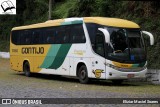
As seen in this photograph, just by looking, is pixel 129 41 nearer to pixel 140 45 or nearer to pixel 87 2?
pixel 140 45

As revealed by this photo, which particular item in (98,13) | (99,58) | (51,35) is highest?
(98,13)

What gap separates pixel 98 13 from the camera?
110 ft

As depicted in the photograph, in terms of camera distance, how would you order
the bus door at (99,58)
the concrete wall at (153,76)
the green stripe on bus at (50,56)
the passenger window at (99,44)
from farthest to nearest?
the green stripe on bus at (50,56)
the concrete wall at (153,76)
the passenger window at (99,44)
the bus door at (99,58)

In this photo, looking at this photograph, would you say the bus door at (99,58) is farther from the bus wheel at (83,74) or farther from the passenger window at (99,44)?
the bus wheel at (83,74)

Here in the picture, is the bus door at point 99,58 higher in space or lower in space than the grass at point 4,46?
higher

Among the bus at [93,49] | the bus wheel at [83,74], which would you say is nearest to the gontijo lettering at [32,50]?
the bus at [93,49]

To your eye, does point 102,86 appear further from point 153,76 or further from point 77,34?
point 77,34

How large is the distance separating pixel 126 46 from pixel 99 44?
1.35 m

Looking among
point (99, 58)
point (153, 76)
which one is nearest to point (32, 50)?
point (99, 58)

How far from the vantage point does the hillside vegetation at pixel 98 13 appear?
2653 centimetres

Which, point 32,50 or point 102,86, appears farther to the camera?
point 32,50

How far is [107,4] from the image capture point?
32.6 meters

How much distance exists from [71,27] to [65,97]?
27.8 feet

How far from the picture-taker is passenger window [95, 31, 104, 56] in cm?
2126
